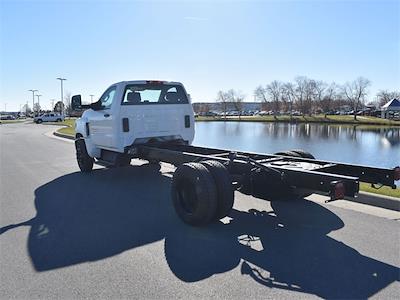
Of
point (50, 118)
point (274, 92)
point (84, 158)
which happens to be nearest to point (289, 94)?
point (274, 92)

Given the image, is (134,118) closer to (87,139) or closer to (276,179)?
(87,139)

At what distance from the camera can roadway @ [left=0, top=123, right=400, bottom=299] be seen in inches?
144

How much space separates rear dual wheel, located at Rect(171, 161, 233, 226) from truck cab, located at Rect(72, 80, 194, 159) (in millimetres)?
3465

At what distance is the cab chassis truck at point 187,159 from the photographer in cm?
510

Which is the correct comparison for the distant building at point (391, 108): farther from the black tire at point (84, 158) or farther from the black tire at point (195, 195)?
the black tire at point (195, 195)

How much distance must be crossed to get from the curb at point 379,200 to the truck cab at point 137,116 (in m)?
4.37

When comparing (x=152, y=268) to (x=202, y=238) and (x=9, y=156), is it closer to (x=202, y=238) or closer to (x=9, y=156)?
(x=202, y=238)

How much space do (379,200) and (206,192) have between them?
306 centimetres

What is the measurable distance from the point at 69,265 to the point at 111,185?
4.49 m

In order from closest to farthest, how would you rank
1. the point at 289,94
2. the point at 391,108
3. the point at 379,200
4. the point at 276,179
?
the point at 276,179, the point at 379,200, the point at 391,108, the point at 289,94

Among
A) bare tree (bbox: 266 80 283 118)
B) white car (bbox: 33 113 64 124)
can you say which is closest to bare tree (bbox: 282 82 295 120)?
bare tree (bbox: 266 80 283 118)

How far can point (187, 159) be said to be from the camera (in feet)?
22.6

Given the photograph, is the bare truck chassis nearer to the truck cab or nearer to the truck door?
the truck cab

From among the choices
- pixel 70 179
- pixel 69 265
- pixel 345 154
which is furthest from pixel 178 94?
pixel 345 154
